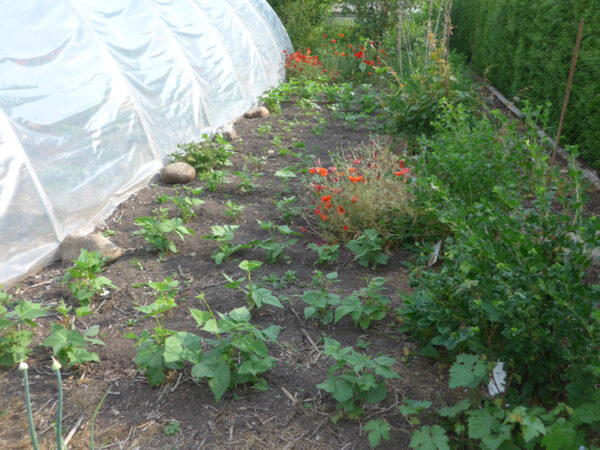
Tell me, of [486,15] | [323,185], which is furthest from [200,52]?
[486,15]

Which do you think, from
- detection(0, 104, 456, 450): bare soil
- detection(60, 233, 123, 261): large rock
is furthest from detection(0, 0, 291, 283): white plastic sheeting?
detection(0, 104, 456, 450): bare soil

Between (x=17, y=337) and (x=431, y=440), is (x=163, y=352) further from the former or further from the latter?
(x=431, y=440)

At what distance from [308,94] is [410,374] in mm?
6341

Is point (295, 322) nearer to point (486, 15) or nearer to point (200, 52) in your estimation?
point (200, 52)

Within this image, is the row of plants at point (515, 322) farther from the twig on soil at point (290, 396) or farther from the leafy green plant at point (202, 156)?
the leafy green plant at point (202, 156)

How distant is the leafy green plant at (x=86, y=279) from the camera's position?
9.59ft

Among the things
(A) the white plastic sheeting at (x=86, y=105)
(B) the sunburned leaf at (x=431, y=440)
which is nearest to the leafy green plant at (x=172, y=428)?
(B) the sunburned leaf at (x=431, y=440)

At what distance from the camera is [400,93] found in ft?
18.2

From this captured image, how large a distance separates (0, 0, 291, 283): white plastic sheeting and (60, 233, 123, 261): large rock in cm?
10

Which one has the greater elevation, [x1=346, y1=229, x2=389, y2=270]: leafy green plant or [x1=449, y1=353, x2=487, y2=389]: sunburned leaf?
[x1=449, y1=353, x2=487, y2=389]: sunburned leaf

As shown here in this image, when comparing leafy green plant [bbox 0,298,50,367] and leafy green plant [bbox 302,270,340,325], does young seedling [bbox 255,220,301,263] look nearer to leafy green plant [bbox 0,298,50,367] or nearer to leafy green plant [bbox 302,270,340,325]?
leafy green plant [bbox 302,270,340,325]

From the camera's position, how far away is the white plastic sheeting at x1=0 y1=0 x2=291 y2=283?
3410mm

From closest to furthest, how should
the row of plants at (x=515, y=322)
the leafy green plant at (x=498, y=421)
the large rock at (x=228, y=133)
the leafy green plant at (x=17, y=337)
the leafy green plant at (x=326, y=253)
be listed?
the leafy green plant at (x=498, y=421) < the row of plants at (x=515, y=322) < the leafy green plant at (x=17, y=337) < the leafy green plant at (x=326, y=253) < the large rock at (x=228, y=133)

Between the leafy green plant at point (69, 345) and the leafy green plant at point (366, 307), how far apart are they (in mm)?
1249
